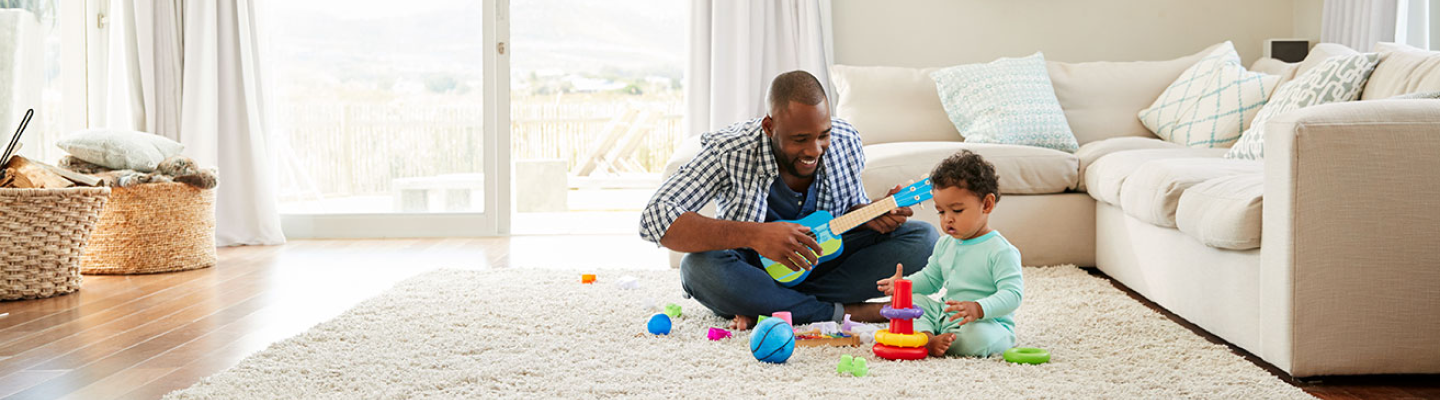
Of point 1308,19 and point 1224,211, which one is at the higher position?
point 1308,19

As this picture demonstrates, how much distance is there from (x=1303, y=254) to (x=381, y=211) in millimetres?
3746

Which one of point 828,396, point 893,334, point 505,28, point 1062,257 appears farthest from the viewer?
point 505,28

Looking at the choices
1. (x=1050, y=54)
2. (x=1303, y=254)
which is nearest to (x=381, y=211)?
(x=1050, y=54)

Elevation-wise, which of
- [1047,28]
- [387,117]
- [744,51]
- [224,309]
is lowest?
[224,309]

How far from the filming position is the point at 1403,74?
2.72 meters

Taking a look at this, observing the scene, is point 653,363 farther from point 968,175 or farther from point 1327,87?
point 1327,87

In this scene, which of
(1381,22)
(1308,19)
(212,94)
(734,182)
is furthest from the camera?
(1308,19)

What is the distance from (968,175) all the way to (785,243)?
347mm

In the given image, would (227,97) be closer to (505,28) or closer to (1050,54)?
(505,28)

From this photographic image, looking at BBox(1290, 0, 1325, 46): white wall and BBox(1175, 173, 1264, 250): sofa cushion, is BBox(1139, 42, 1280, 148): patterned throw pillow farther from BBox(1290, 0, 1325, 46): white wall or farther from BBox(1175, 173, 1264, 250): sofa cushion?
BBox(1175, 173, 1264, 250): sofa cushion

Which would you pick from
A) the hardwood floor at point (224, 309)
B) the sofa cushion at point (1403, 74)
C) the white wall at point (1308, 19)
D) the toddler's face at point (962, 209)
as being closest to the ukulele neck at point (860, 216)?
the toddler's face at point (962, 209)

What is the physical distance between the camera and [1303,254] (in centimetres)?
A: 185

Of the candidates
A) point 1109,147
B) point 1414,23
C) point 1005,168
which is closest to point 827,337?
point 1005,168

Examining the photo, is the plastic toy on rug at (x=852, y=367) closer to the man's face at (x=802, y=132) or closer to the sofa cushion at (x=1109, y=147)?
the man's face at (x=802, y=132)
